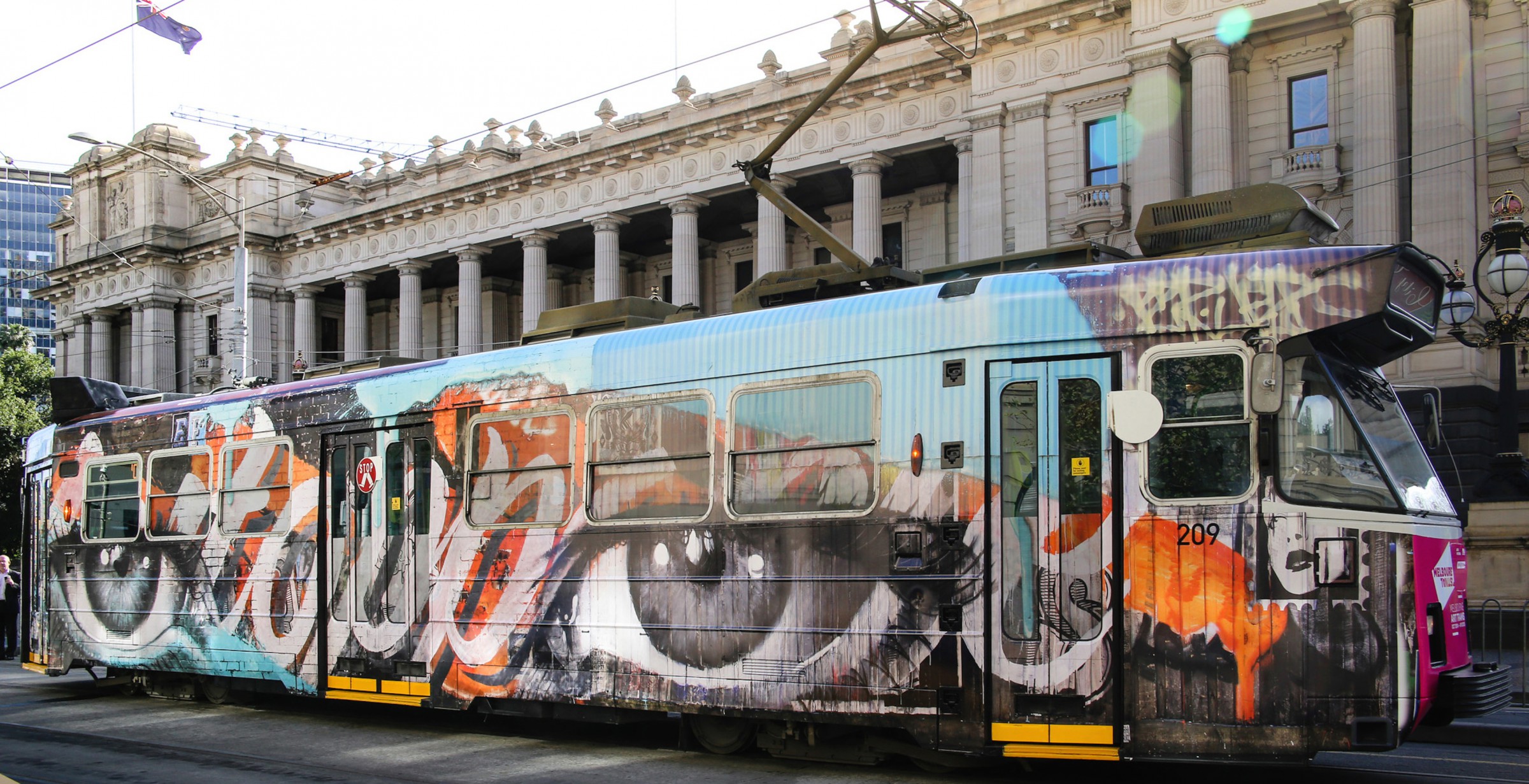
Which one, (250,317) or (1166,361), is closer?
(1166,361)

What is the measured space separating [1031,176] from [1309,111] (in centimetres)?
684

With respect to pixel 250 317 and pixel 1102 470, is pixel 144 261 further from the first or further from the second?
pixel 1102 470

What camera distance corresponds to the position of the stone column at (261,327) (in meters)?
56.8

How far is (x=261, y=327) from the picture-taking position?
188 ft

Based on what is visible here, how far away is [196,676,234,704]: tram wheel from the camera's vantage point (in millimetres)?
12969

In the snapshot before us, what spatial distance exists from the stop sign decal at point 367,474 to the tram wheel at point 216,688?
313 centimetres

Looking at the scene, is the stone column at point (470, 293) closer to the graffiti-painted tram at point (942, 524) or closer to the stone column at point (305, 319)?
the stone column at point (305, 319)

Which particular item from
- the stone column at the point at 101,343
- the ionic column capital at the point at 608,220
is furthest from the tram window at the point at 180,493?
the stone column at the point at 101,343

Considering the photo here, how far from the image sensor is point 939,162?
131ft

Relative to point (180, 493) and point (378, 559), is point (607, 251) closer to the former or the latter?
point (180, 493)

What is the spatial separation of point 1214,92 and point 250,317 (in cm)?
4391

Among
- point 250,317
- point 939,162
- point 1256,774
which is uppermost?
point 939,162

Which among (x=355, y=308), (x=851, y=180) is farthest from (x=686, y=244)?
(x=355, y=308)

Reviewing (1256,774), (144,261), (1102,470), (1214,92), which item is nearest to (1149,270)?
(1102,470)
